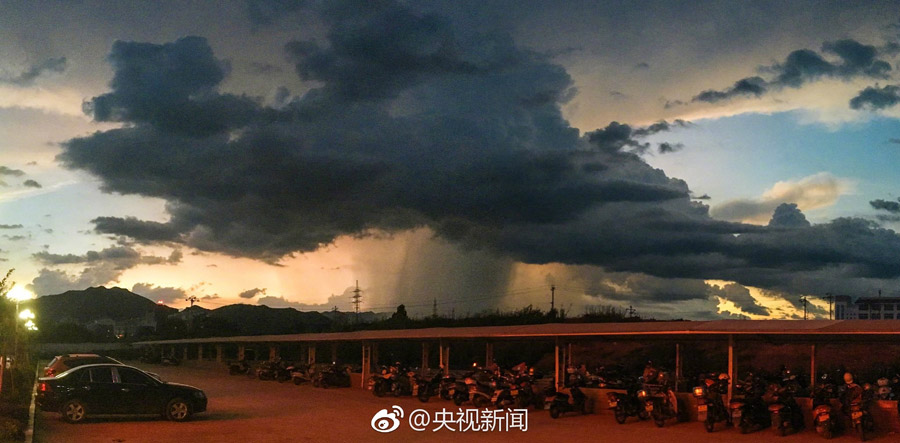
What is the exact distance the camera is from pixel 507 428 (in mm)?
18250

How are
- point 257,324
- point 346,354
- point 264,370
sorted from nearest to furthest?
point 264,370 < point 346,354 < point 257,324

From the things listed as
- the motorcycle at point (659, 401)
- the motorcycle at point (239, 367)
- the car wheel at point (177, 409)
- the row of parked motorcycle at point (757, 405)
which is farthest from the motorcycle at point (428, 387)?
the motorcycle at point (239, 367)

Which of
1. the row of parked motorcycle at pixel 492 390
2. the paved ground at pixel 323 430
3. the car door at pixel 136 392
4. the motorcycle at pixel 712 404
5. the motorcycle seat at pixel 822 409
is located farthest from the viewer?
the row of parked motorcycle at pixel 492 390

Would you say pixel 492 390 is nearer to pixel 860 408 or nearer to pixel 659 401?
pixel 659 401

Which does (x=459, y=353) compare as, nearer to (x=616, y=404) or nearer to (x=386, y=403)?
(x=386, y=403)

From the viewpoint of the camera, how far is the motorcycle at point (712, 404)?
1784 cm

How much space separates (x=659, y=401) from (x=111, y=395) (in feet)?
40.3

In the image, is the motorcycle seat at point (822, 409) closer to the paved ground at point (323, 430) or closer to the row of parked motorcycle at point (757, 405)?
the row of parked motorcycle at point (757, 405)

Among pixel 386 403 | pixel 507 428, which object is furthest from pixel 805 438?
pixel 386 403

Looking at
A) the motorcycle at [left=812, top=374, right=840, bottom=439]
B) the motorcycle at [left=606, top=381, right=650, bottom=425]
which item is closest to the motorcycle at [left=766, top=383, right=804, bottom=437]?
the motorcycle at [left=812, top=374, right=840, bottom=439]

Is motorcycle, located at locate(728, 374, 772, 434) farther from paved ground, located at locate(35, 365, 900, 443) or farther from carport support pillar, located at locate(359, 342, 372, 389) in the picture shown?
carport support pillar, located at locate(359, 342, 372, 389)

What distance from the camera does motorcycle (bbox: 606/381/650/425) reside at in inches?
760

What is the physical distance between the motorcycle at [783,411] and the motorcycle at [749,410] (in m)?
0.20

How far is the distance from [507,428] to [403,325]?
44496 millimetres
